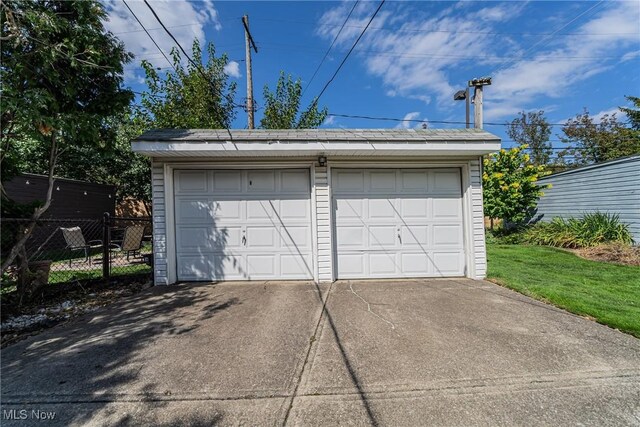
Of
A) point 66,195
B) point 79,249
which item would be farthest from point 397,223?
point 66,195

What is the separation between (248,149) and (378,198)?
2.61 metres

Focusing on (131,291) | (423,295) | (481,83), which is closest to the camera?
(423,295)

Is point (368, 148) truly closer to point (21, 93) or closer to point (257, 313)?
point (257, 313)

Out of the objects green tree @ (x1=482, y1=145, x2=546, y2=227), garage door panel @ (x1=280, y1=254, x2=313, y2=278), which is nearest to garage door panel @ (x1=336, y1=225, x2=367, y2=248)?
garage door panel @ (x1=280, y1=254, x2=313, y2=278)

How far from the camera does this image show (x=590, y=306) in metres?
3.98

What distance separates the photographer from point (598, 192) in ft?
31.4

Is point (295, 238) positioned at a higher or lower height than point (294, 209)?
lower

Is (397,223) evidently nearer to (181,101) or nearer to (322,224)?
(322,224)

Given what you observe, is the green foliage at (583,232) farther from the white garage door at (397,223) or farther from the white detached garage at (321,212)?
the white garage door at (397,223)

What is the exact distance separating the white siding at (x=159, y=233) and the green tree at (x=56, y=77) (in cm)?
108

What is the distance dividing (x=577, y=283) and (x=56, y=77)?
28.8 ft

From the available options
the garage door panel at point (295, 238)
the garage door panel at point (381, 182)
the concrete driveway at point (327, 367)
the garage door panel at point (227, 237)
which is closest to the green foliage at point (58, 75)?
the garage door panel at point (227, 237)

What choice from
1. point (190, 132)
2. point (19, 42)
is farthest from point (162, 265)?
point (19, 42)

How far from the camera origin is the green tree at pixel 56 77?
3.41 meters
